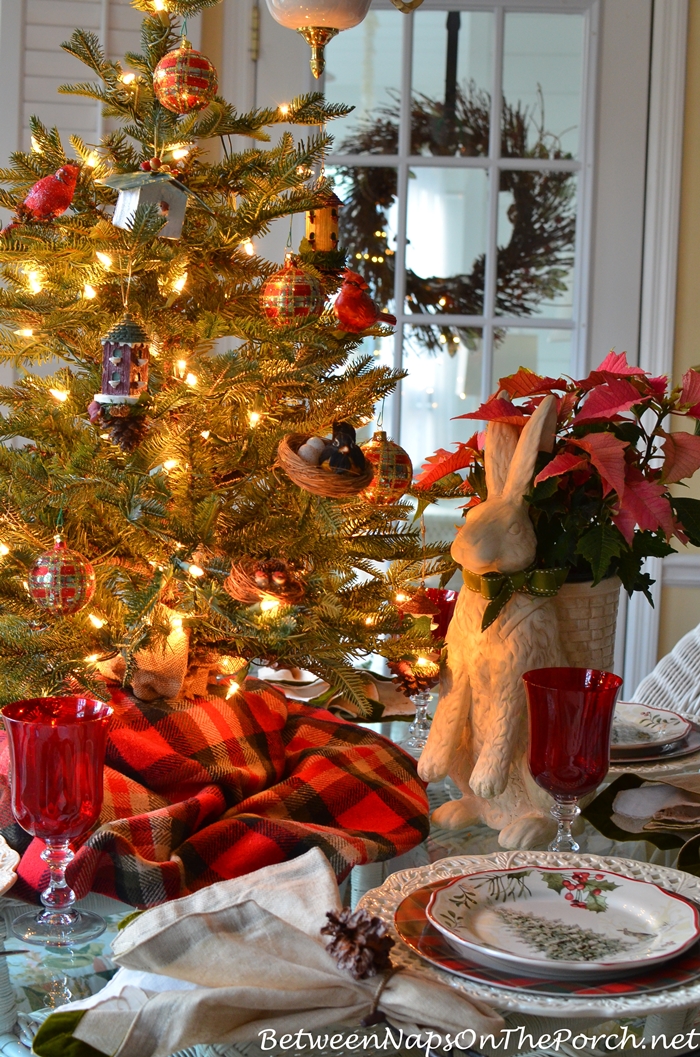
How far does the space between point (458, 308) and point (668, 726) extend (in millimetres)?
1478

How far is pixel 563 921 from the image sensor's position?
71 centimetres

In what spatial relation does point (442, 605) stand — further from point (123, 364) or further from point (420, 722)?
point (123, 364)

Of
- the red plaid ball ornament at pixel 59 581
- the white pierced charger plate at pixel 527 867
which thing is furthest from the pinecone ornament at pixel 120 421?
the white pierced charger plate at pixel 527 867

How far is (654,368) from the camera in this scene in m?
2.44

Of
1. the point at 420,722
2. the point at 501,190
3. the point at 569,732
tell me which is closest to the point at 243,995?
the point at 569,732

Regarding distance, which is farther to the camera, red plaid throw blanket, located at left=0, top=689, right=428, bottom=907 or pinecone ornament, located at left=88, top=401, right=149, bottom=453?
pinecone ornament, located at left=88, top=401, right=149, bottom=453

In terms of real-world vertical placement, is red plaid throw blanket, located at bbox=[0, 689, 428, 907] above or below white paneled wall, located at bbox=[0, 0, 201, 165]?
below

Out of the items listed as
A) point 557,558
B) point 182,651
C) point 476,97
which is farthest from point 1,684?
point 476,97

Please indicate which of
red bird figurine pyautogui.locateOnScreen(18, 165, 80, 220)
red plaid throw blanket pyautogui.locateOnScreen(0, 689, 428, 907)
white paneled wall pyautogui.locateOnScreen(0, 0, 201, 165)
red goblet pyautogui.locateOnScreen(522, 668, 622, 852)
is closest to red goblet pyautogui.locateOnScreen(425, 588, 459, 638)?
red plaid throw blanket pyautogui.locateOnScreen(0, 689, 428, 907)

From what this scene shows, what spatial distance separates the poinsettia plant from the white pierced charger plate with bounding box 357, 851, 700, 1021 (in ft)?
0.74

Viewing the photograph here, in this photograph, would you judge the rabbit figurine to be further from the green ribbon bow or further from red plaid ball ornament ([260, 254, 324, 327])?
red plaid ball ornament ([260, 254, 324, 327])

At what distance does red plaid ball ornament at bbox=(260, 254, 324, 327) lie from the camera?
1.10 metres

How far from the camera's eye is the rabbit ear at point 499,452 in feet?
3.11

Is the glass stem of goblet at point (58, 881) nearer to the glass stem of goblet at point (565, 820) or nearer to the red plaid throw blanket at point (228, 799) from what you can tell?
the red plaid throw blanket at point (228, 799)
